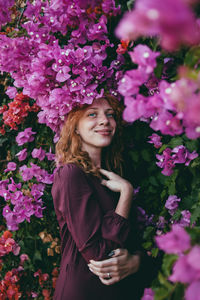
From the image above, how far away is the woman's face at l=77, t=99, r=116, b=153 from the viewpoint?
1.55 meters

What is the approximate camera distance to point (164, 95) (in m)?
0.65

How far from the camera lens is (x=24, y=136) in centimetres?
191

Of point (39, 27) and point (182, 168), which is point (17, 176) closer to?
point (39, 27)

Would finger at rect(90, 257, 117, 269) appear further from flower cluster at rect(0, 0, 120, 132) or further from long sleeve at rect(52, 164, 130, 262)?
flower cluster at rect(0, 0, 120, 132)

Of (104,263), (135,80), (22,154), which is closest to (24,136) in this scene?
(22,154)

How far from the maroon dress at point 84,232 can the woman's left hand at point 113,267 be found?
2 centimetres

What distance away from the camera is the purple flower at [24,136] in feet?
6.22

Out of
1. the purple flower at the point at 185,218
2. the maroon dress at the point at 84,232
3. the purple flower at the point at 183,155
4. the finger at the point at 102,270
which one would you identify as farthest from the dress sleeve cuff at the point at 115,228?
the purple flower at the point at 183,155

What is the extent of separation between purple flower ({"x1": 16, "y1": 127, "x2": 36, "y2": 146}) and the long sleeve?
571 mm

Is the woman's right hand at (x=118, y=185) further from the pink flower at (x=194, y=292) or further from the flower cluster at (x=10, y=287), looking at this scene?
the pink flower at (x=194, y=292)

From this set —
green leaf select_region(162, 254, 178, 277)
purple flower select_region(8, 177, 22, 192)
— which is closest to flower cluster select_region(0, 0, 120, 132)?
purple flower select_region(8, 177, 22, 192)

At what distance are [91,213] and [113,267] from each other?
9.2 inches

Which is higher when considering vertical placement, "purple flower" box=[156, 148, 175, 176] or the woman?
"purple flower" box=[156, 148, 175, 176]

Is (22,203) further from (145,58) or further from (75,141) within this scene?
(145,58)
